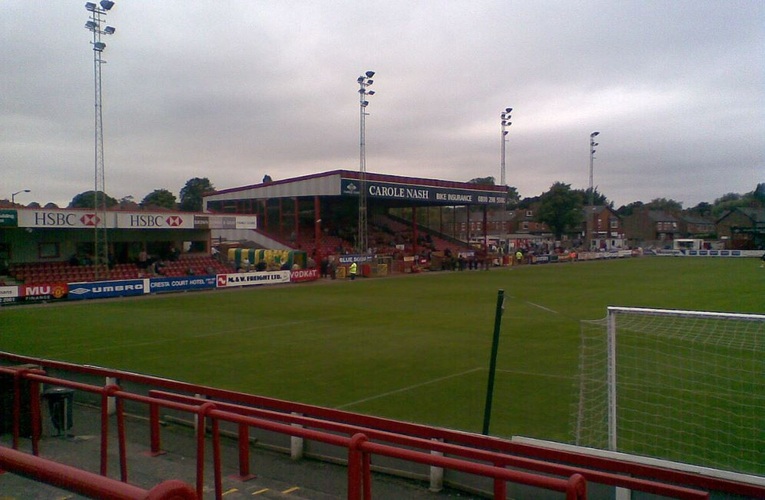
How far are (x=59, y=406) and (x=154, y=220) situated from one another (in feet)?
106

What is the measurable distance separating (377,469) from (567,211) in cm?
9457

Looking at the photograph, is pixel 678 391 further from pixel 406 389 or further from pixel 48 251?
pixel 48 251

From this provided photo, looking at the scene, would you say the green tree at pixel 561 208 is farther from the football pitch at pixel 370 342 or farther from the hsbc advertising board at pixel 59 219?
the hsbc advertising board at pixel 59 219

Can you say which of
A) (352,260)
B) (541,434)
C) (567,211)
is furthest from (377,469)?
(567,211)

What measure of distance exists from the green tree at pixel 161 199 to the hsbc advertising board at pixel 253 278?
65.4m

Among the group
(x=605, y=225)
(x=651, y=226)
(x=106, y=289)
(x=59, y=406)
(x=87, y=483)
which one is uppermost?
(x=605, y=225)

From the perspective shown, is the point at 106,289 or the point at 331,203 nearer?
the point at 106,289

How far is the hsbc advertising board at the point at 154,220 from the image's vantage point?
3672cm

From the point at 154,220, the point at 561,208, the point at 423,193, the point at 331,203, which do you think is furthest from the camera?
the point at 561,208

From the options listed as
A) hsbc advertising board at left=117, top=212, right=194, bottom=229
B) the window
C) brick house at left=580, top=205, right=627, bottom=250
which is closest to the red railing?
hsbc advertising board at left=117, top=212, right=194, bottom=229

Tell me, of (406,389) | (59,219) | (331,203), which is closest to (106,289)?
(59,219)

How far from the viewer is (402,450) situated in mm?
4031

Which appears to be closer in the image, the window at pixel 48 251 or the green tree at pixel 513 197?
→ the window at pixel 48 251

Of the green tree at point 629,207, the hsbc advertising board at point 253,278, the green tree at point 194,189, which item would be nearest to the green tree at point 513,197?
the green tree at point 629,207
